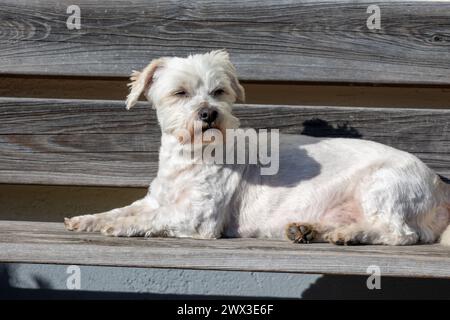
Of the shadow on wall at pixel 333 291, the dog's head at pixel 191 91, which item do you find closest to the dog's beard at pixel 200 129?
the dog's head at pixel 191 91

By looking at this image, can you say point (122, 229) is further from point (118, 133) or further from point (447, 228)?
point (447, 228)

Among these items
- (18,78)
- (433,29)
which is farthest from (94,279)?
(433,29)

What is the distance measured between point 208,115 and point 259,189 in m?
0.42

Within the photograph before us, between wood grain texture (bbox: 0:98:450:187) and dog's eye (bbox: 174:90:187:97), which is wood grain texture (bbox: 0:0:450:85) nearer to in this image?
wood grain texture (bbox: 0:98:450:187)

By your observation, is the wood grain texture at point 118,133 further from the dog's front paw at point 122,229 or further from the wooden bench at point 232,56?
the dog's front paw at point 122,229

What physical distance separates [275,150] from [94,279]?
1393 millimetres

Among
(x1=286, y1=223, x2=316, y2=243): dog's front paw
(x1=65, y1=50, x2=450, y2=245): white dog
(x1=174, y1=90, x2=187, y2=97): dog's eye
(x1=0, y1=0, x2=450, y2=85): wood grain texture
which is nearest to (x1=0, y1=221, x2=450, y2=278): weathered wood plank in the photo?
Result: (x1=286, y1=223, x2=316, y2=243): dog's front paw

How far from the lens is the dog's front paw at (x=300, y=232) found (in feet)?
8.45

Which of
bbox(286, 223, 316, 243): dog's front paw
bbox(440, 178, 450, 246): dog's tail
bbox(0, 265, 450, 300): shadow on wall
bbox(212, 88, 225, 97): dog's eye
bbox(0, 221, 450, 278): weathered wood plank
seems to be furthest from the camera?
bbox(0, 265, 450, 300): shadow on wall

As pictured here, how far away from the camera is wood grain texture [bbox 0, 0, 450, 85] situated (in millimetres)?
3240

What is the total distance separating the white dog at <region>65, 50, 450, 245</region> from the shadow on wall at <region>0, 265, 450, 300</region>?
0.95 meters

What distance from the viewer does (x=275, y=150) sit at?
2.89 meters

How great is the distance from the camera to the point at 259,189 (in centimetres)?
284

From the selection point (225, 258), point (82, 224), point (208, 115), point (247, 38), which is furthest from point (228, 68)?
point (225, 258)
